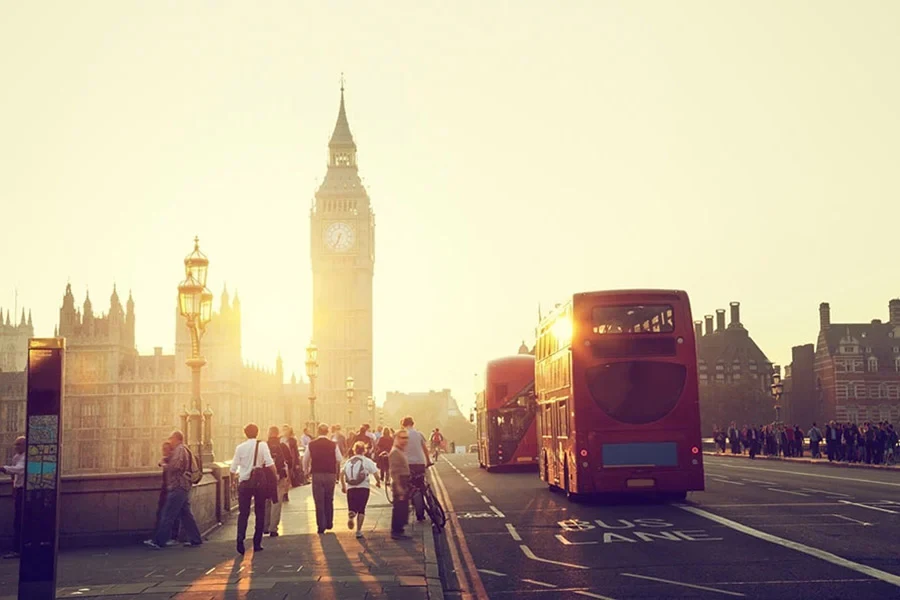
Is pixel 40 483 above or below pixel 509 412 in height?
below

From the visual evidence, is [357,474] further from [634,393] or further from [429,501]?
[634,393]

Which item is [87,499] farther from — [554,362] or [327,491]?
[554,362]

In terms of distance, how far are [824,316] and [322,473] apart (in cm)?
10411

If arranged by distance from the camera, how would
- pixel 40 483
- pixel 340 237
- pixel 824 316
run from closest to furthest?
1. pixel 40 483
2. pixel 824 316
3. pixel 340 237

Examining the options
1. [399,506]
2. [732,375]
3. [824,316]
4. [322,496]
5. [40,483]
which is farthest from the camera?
[732,375]

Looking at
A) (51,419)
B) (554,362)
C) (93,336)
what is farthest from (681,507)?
(93,336)

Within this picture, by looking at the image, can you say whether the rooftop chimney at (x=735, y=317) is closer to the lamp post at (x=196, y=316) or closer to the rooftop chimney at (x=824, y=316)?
the rooftop chimney at (x=824, y=316)

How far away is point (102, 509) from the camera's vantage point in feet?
61.5

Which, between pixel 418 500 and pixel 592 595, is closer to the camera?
pixel 592 595

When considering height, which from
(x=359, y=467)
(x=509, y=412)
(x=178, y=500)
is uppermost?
(x=509, y=412)

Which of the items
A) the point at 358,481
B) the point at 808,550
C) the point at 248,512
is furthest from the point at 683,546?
the point at 248,512

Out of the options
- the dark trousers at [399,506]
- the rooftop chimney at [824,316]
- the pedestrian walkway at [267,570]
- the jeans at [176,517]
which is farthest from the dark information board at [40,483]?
the rooftop chimney at [824,316]

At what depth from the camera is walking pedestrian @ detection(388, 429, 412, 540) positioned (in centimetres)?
1850

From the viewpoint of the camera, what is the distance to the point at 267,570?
14211 millimetres
